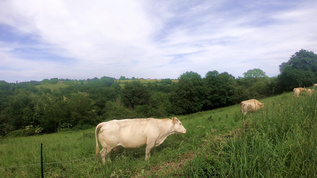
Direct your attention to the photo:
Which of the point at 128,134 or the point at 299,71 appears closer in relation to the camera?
the point at 128,134

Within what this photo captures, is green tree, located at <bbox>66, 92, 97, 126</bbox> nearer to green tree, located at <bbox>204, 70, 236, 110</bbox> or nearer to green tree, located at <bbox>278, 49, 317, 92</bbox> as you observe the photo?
green tree, located at <bbox>204, 70, 236, 110</bbox>

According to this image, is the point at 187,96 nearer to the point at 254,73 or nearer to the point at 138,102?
the point at 138,102

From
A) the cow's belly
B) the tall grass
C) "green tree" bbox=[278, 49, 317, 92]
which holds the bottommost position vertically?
the cow's belly

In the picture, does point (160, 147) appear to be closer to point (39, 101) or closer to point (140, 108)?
point (140, 108)

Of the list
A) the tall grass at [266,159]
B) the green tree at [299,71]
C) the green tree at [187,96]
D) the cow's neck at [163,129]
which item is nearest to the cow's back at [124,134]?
the cow's neck at [163,129]

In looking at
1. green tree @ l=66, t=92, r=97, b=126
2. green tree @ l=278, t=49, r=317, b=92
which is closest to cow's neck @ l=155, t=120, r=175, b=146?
green tree @ l=66, t=92, r=97, b=126

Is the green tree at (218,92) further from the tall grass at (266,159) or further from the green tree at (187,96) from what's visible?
the tall grass at (266,159)

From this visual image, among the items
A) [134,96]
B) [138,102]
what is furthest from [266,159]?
[134,96]

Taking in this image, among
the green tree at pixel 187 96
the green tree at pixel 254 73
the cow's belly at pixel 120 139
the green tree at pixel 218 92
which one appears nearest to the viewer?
the cow's belly at pixel 120 139

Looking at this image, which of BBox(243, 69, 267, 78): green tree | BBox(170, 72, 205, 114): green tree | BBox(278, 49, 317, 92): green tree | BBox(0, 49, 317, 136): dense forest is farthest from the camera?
BBox(243, 69, 267, 78): green tree

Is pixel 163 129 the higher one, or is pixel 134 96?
pixel 163 129

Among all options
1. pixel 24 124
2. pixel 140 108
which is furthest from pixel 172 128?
pixel 24 124

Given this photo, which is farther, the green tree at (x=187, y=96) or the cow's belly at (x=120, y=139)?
the green tree at (x=187, y=96)

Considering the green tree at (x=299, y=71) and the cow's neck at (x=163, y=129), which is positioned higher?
the green tree at (x=299, y=71)
